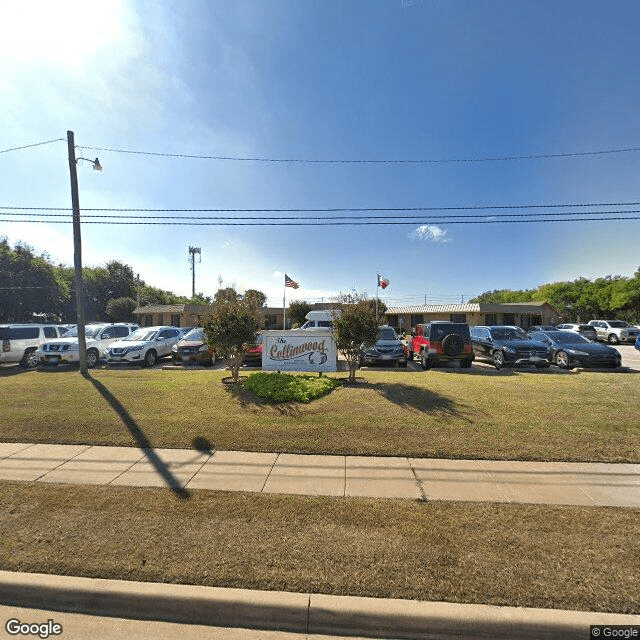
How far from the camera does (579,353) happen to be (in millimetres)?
12273

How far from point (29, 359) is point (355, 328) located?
14823 millimetres

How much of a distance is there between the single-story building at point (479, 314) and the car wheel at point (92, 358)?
105 ft

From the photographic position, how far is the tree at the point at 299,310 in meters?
38.8

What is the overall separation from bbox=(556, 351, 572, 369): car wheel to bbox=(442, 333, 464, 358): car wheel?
406cm

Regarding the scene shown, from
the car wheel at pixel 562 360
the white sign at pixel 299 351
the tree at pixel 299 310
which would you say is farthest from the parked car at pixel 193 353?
the tree at pixel 299 310

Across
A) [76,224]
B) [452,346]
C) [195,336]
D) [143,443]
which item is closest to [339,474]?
[143,443]

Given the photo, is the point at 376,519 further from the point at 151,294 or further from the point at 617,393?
the point at 151,294

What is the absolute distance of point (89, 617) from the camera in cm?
248

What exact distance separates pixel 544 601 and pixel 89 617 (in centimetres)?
331

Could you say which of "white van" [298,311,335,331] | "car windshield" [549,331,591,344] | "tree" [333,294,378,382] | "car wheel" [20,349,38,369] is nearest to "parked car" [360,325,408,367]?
"tree" [333,294,378,382]

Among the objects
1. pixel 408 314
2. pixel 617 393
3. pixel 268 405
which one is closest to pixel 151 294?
pixel 408 314

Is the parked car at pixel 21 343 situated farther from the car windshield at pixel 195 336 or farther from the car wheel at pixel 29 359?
the car windshield at pixel 195 336

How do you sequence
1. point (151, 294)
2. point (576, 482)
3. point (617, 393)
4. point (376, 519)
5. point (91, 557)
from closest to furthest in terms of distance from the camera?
point (91, 557) < point (376, 519) < point (576, 482) < point (617, 393) < point (151, 294)

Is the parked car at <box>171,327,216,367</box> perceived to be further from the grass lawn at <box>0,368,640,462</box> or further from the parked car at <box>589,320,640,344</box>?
the parked car at <box>589,320,640,344</box>
